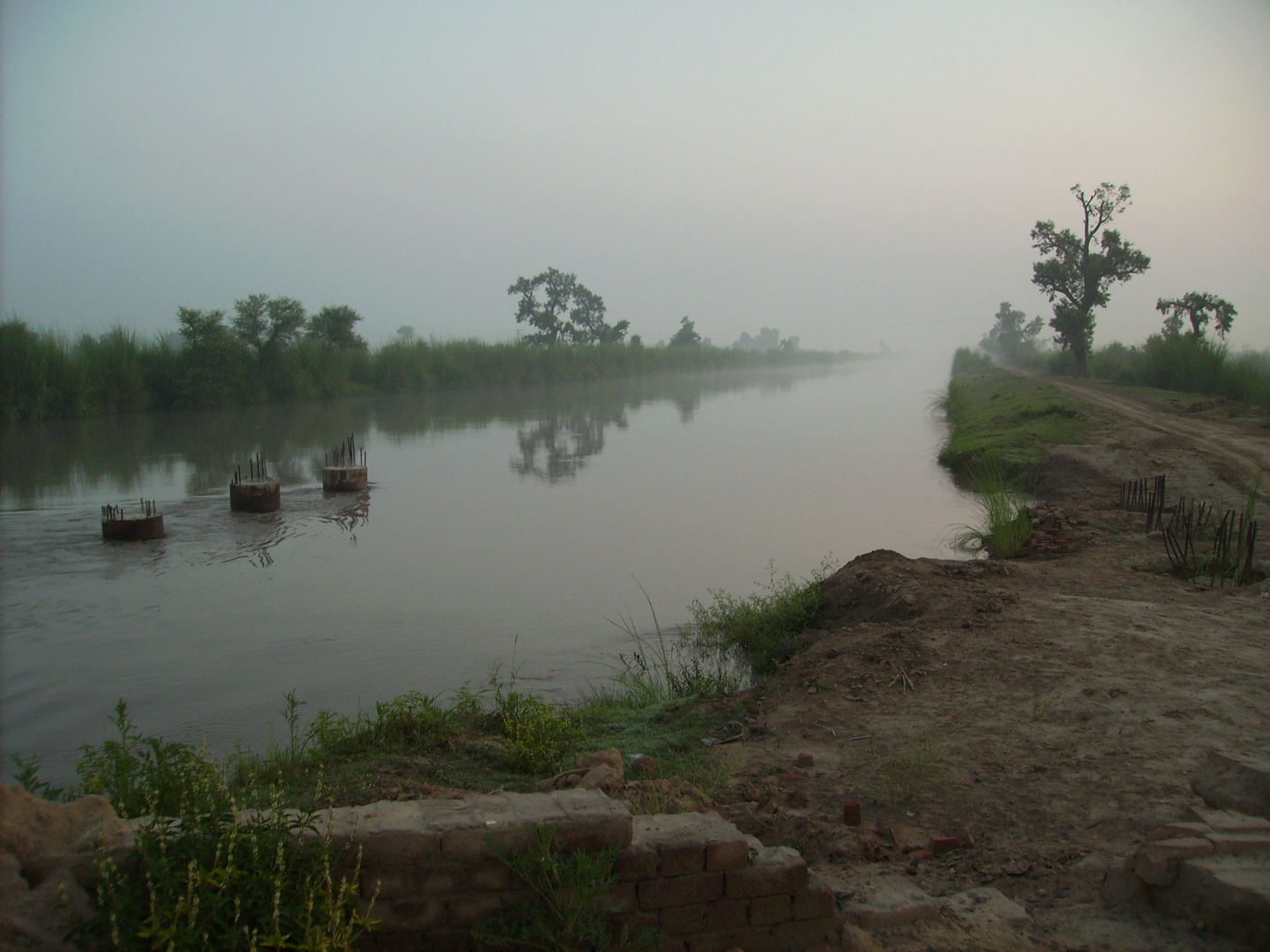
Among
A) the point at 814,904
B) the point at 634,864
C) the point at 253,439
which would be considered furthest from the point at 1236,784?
the point at 253,439

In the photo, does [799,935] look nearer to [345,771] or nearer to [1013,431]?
[345,771]

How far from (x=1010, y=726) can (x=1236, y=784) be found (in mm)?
1269

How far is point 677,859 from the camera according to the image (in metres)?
2.51

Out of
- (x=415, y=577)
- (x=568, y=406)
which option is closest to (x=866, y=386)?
(x=568, y=406)

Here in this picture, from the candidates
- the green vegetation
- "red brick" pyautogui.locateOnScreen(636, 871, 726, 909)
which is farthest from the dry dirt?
the green vegetation

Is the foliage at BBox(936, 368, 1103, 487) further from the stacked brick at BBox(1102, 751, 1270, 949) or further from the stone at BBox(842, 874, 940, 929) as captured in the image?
the stone at BBox(842, 874, 940, 929)

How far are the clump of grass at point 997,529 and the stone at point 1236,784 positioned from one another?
560 centimetres

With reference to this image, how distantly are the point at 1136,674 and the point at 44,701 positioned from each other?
6.18 metres

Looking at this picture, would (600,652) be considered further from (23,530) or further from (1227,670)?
(23,530)

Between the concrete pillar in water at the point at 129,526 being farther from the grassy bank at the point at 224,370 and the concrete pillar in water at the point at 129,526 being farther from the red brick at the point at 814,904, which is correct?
the grassy bank at the point at 224,370

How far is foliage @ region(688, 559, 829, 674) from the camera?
6082 millimetres

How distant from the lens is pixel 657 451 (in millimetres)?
18703

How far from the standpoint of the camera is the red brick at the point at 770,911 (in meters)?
2.54

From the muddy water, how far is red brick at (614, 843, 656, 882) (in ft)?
9.71
